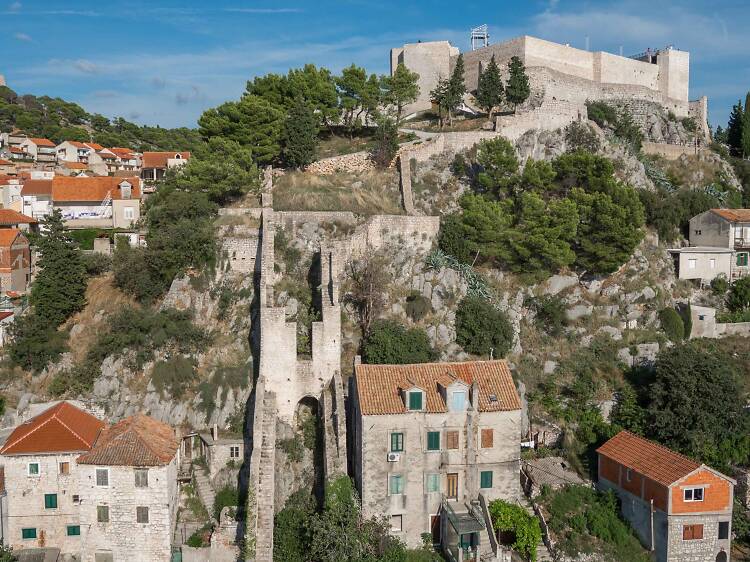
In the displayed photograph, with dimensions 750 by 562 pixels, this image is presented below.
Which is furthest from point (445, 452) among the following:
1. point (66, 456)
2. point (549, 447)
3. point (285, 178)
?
point (285, 178)

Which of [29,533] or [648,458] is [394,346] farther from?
[29,533]

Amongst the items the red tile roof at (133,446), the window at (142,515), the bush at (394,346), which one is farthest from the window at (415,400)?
the window at (142,515)

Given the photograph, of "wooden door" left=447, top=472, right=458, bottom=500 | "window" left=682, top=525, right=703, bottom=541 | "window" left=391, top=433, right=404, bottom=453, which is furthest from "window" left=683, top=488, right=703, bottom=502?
"window" left=391, top=433, right=404, bottom=453

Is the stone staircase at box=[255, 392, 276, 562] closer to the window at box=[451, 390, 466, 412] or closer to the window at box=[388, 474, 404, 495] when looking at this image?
the window at box=[388, 474, 404, 495]

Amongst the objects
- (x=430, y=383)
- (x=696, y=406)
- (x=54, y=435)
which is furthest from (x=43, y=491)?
(x=696, y=406)

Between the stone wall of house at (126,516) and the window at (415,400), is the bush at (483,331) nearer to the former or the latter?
the window at (415,400)

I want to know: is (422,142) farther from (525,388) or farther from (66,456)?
(66,456)
